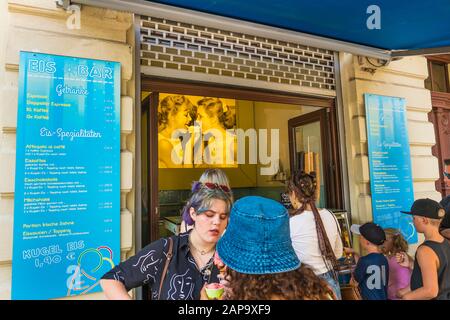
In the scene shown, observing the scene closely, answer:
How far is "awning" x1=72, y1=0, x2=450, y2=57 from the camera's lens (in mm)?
2115

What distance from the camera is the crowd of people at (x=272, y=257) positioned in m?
1.15

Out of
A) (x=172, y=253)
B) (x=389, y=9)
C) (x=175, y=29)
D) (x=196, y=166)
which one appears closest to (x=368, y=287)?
(x=172, y=253)

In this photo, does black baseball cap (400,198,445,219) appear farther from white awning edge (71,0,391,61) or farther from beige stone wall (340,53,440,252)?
white awning edge (71,0,391,61)

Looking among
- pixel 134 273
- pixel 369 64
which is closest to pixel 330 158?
pixel 369 64

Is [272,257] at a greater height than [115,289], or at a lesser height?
greater

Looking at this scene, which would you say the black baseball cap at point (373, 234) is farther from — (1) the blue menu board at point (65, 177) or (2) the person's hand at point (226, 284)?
(1) the blue menu board at point (65, 177)

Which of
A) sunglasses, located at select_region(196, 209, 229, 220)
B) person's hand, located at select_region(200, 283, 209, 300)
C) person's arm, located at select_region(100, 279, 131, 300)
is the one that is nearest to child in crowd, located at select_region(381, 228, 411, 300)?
sunglasses, located at select_region(196, 209, 229, 220)

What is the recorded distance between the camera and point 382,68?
3.46 meters

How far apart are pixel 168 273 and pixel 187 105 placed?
9.97 feet

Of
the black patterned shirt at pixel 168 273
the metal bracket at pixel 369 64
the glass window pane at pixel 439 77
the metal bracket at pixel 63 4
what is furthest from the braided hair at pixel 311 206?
the glass window pane at pixel 439 77

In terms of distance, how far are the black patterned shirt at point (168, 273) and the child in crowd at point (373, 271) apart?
1.26m

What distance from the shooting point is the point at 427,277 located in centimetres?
188

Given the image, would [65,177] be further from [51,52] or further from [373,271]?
[373,271]

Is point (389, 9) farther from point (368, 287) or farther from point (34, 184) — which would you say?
point (34, 184)
